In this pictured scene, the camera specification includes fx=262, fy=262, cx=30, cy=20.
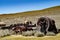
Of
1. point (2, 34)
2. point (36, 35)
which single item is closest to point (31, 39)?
point (36, 35)

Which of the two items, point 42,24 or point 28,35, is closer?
point 28,35

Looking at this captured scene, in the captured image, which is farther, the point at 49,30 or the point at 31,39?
the point at 49,30

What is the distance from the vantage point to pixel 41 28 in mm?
30828

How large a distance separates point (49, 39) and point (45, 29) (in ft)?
19.1

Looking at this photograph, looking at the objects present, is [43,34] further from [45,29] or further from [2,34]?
[2,34]

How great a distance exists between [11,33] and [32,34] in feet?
9.07

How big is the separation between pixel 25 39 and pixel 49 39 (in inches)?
96.4

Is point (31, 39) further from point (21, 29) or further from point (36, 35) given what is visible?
point (21, 29)

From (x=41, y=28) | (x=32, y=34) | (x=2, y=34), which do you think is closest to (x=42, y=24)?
(x=41, y=28)

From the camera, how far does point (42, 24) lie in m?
30.9

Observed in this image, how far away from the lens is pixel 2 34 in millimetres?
29219

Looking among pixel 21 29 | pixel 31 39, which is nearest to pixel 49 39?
pixel 31 39

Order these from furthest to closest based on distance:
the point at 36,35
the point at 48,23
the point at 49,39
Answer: the point at 48,23 → the point at 36,35 → the point at 49,39

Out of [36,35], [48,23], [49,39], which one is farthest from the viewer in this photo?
[48,23]
